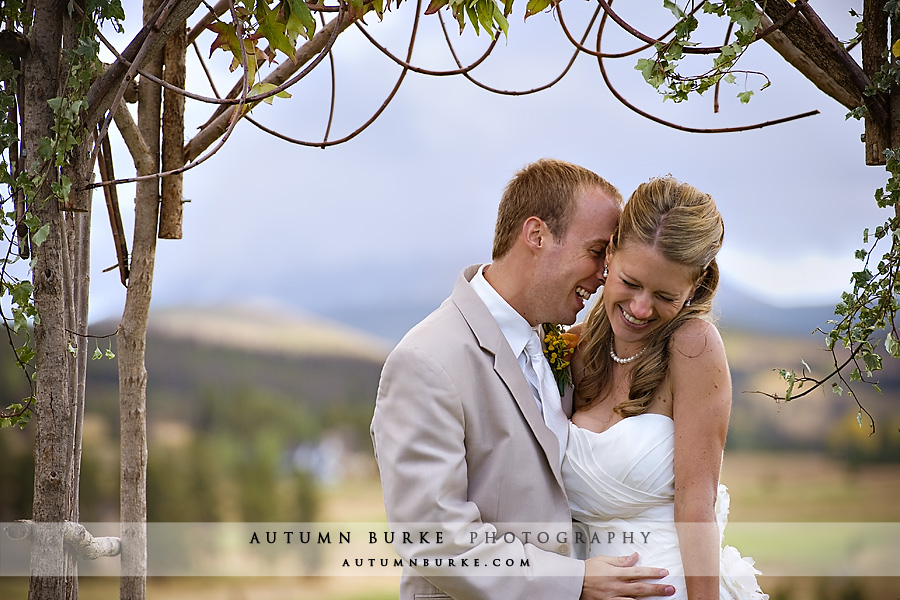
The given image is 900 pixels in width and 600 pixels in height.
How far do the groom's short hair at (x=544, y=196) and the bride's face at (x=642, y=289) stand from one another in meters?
0.16

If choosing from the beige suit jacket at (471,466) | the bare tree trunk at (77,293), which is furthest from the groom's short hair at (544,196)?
the bare tree trunk at (77,293)

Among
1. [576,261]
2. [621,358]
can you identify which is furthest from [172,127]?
[621,358]

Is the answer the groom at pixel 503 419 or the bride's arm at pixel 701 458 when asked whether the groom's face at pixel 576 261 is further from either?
the bride's arm at pixel 701 458

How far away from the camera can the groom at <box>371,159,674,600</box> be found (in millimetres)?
1626

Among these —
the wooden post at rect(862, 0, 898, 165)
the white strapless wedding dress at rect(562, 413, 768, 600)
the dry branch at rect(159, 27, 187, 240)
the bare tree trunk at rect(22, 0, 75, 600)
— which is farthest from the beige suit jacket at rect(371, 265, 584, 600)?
the dry branch at rect(159, 27, 187, 240)

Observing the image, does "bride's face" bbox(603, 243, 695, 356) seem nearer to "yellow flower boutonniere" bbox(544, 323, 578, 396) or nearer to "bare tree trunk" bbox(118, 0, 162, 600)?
"yellow flower boutonniere" bbox(544, 323, 578, 396)

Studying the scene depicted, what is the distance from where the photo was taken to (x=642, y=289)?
5.87 feet

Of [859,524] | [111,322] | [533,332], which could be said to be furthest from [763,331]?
[111,322]

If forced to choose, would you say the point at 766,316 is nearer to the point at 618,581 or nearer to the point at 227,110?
the point at 618,581

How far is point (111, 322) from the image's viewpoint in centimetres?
396

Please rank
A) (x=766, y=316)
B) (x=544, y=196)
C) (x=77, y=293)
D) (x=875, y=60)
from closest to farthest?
(x=875, y=60), (x=544, y=196), (x=77, y=293), (x=766, y=316)

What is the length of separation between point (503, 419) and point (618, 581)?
41 cm

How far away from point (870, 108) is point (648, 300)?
59cm

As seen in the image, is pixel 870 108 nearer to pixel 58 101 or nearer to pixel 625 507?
pixel 625 507
